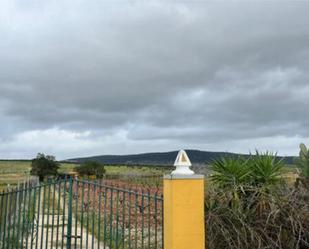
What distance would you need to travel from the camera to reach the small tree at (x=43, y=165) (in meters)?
38.0

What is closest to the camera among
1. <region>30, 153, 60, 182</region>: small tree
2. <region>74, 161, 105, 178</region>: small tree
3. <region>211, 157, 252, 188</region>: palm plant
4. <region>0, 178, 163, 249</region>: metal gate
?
<region>0, 178, 163, 249</region>: metal gate

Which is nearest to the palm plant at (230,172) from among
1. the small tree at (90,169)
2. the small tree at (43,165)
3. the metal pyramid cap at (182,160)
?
the metal pyramid cap at (182,160)

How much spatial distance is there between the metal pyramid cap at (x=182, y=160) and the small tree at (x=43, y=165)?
1333 inches

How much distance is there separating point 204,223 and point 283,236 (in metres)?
1.10

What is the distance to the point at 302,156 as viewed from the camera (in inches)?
293

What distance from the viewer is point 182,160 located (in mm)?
4914

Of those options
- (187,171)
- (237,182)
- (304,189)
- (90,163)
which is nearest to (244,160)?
(237,182)

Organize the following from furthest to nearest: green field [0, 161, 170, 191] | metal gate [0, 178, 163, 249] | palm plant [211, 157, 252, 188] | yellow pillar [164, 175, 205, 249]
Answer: green field [0, 161, 170, 191], palm plant [211, 157, 252, 188], metal gate [0, 178, 163, 249], yellow pillar [164, 175, 205, 249]

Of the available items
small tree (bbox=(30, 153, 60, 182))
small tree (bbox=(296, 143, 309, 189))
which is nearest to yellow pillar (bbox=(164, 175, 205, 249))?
small tree (bbox=(296, 143, 309, 189))

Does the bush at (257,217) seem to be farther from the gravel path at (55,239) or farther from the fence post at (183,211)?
the gravel path at (55,239)

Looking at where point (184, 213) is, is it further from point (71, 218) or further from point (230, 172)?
point (71, 218)

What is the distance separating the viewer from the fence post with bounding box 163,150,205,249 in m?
4.60

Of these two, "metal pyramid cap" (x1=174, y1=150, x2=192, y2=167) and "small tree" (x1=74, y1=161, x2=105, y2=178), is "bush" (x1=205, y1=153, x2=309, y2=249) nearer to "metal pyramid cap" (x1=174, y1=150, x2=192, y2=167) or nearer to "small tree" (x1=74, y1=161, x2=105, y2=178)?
"metal pyramid cap" (x1=174, y1=150, x2=192, y2=167)

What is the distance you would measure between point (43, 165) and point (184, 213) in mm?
36364
